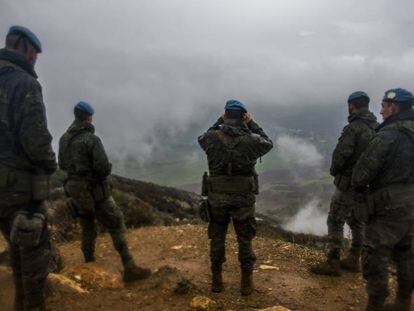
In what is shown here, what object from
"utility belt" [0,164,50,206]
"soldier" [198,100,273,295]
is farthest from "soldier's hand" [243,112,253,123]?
"utility belt" [0,164,50,206]

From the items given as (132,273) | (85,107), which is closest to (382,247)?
(132,273)

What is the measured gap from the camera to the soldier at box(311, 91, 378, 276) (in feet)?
24.0

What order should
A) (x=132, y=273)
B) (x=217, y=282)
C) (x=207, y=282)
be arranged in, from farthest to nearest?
(x=207, y=282), (x=132, y=273), (x=217, y=282)

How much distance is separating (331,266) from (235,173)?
2851 mm

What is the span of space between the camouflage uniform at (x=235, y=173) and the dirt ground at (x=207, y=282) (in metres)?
0.81

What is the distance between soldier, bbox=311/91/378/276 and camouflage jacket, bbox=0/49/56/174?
476cm

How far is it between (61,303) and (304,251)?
17.2 feet

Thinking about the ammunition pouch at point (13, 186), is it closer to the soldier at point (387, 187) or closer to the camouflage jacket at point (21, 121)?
the camouflage jacket at point (21, 121)

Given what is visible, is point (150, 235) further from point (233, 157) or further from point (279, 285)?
point (233, 157)

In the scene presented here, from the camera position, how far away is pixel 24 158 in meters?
4.81

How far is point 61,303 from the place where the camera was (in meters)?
6.06

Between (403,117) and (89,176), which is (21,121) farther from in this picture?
(403,117)

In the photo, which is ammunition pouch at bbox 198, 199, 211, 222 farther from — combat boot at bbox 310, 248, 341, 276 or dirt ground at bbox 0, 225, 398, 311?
combat boot at bbox 310, 248, 341, 276

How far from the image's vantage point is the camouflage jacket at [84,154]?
693cm
